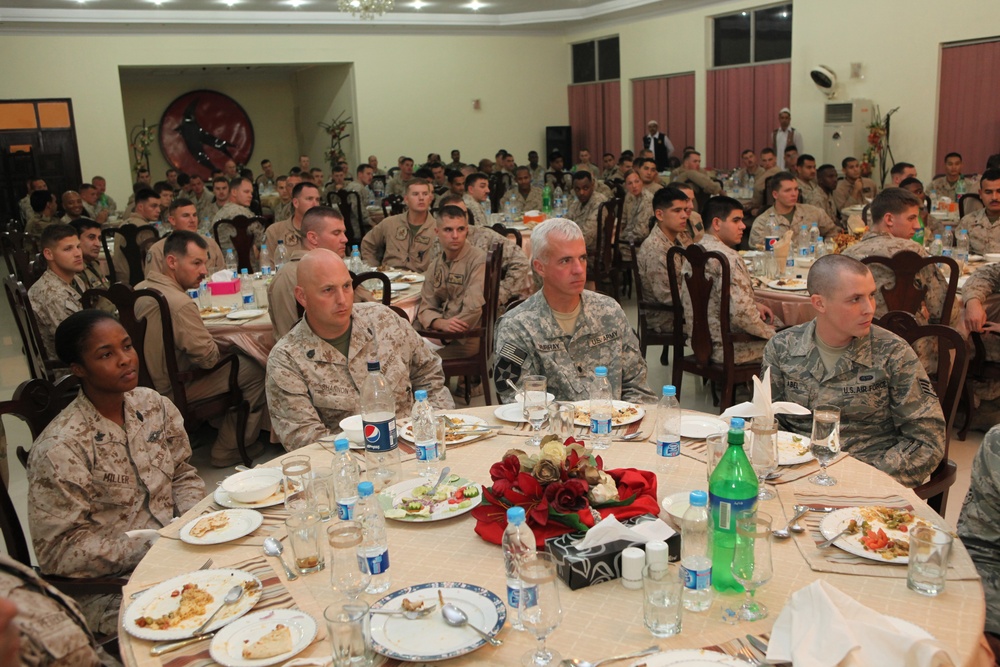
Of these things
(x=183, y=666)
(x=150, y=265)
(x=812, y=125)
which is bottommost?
(x=183, y=666)

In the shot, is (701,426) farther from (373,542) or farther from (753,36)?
(753,36)

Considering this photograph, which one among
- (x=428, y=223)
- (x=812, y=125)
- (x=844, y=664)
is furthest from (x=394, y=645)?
(x=812, y=125)

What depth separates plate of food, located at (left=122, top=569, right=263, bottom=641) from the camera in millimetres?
1694

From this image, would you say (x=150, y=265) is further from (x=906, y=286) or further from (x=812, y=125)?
(x=812, y=125)

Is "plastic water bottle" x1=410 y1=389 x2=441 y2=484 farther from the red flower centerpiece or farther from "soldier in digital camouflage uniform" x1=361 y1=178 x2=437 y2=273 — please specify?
"soldier in digital camouflage uniform" x1=361 y1=178 x2=437 y2=273

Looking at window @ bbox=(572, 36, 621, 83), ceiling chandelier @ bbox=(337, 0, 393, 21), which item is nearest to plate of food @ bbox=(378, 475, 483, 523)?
ceiling chandelier @ bbox=(337, 0, 393, 21)

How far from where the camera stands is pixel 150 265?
18.1 feet

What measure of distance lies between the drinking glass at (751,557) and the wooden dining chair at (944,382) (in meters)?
1.22

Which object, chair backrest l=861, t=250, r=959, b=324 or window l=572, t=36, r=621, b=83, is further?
window l=572, t=36, r=621, b=83

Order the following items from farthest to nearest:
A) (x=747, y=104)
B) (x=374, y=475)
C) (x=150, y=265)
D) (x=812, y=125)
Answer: (x=747, y=104)
(x=812, y=125)
(x=150, y=265)
(x=374, y=475)

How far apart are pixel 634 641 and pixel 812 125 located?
11.7 m

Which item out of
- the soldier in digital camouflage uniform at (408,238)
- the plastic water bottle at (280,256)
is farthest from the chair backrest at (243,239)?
the soldier in digital camouflage uniform at (408,238)

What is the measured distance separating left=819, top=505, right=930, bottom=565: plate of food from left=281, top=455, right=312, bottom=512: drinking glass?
4.08 feet

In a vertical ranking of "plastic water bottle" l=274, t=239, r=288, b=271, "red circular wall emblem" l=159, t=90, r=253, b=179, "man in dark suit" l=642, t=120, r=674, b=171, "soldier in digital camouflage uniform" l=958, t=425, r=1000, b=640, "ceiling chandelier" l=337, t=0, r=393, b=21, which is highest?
"ceiling chandelier" l=337, t=0, r=393, b=21
